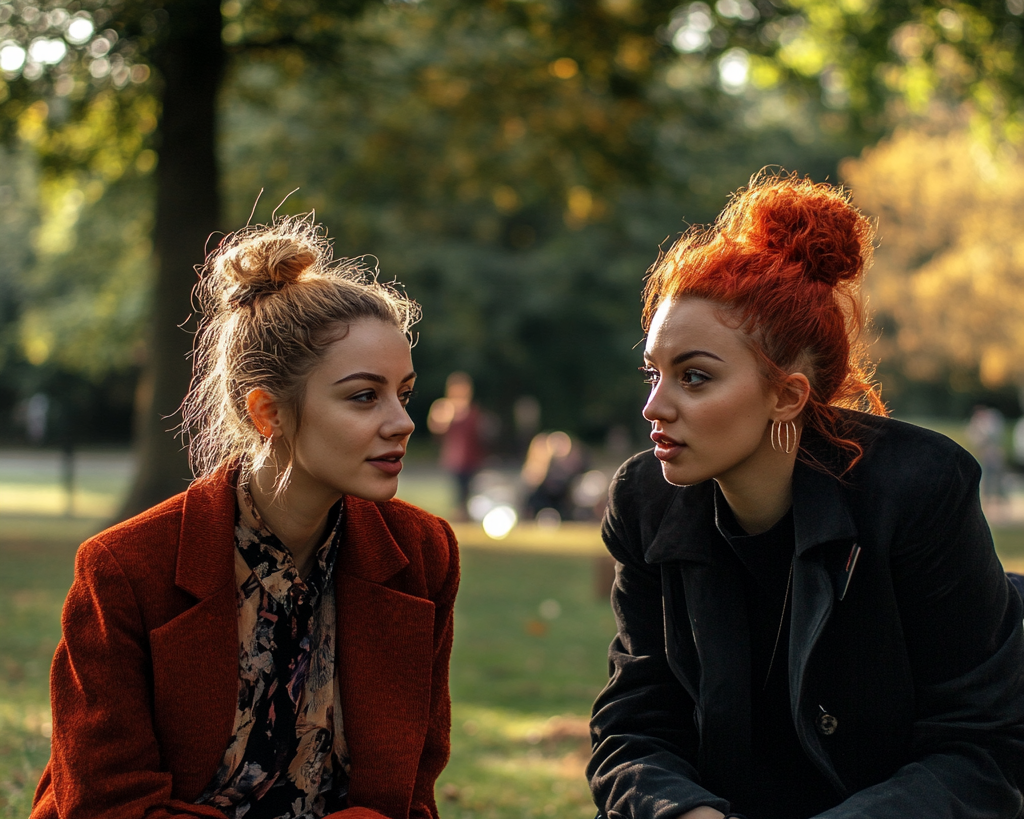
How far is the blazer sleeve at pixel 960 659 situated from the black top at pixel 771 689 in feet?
0.64

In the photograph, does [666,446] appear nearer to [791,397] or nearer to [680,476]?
[680,476]

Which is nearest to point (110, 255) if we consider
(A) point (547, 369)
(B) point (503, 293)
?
(B) point (503, 293)

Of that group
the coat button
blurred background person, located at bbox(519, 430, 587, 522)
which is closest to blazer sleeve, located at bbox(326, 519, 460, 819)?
the coat button

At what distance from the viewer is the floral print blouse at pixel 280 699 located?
2533mm

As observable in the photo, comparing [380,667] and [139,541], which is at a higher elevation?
[139,541]

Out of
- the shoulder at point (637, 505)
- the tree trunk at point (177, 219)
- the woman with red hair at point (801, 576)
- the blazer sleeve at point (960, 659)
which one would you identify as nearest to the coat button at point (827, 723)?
the woman with red hair at point (801, 576)

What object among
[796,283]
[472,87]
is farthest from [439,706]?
[472,87]

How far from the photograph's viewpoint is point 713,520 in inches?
105

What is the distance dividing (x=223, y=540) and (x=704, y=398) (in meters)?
1.08

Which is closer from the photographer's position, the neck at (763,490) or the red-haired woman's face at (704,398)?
the red-haired woman's face at (704,398)

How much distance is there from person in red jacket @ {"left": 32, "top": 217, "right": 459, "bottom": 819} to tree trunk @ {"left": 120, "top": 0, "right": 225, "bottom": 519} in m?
8.42

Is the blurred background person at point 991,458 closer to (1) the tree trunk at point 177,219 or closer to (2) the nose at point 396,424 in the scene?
(1) the tree trunk at point 177,219

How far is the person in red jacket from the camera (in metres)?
2.40

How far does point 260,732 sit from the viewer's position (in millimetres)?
2545
